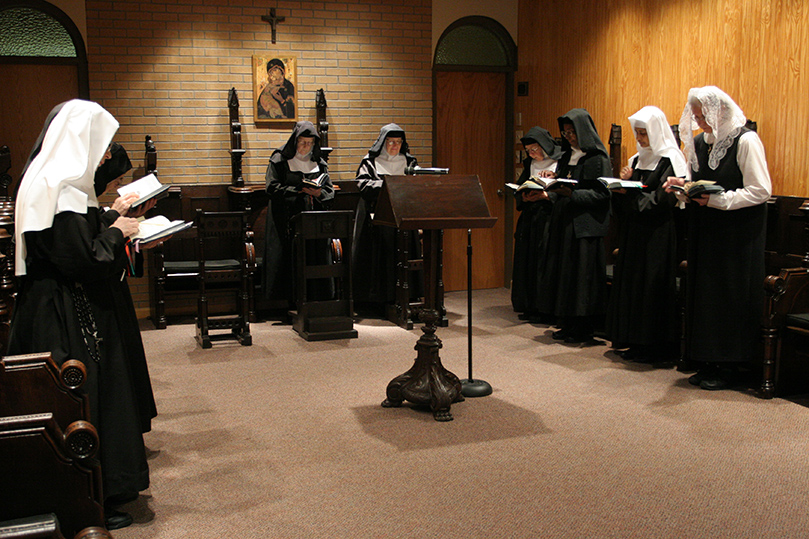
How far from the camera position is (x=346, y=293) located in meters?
6.03

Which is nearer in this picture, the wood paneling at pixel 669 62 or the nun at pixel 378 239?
the wood paneling at pixel 669 62

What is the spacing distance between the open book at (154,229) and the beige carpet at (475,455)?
3.44ft

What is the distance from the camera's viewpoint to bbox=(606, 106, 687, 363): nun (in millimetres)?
4820

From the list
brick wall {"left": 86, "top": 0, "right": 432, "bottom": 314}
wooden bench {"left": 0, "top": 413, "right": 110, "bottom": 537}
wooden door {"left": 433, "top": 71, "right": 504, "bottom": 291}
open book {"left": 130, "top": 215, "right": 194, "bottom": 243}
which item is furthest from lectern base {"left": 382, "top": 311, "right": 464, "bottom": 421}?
wooden door {"left": 433, "top": 71, "right": 504, "bottom": 291}

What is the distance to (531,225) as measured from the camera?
6316mm

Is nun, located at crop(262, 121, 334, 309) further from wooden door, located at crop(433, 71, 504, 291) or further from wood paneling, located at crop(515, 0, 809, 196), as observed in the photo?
wood paneling, located at crop(515, 0, 809, 196)

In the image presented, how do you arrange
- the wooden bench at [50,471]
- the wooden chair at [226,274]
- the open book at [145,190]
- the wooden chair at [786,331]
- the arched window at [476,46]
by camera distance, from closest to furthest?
the wooden bench at [50,471], the open book at [145,190], the wooden chair at [786,331], the wooden chair at [226,274], the arched window at [476,46]

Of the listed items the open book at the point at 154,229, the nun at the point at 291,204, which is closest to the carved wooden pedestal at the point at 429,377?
the open book at the point at 154,229

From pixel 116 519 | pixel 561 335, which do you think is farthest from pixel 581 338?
pixel 116 519

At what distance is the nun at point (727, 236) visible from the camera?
4211mm

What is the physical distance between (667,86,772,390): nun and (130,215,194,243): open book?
288 centimetres

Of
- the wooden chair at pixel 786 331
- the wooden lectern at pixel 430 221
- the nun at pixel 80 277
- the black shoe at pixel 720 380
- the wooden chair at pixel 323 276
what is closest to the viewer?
the nun at pixel 80 277

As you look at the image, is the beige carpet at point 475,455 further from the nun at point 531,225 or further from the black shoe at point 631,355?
the nun at point 531,225

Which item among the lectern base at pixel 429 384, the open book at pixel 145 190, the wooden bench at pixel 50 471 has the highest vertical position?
the open book at pixel 145 190
